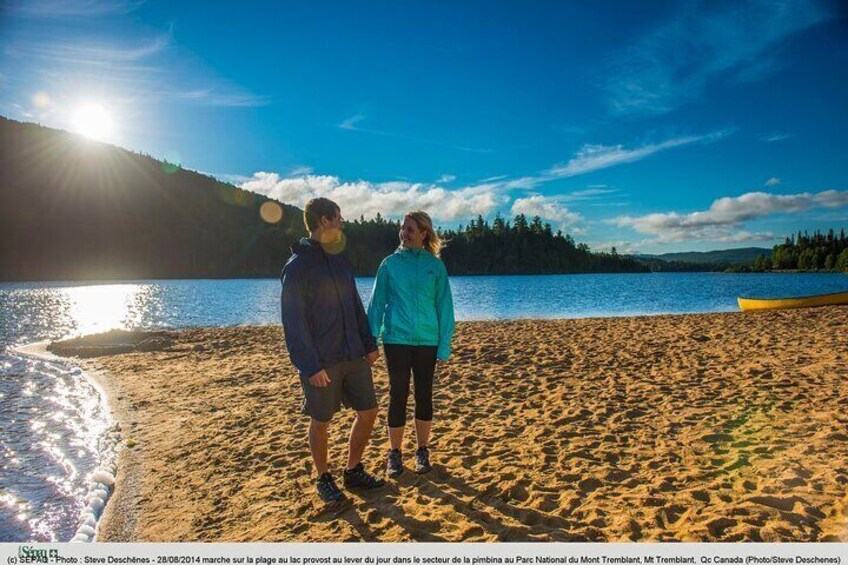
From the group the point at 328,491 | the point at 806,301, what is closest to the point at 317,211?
the point at 328,491

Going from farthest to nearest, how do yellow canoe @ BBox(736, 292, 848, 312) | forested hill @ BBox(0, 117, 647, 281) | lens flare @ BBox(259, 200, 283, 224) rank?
1. lens flare @ BBox(259, 200, 283, 224)
2. forested hill @ BBox(0, 117, 647, 281)
3. yellow canoe @ BBox(736, 292, 848, 312)

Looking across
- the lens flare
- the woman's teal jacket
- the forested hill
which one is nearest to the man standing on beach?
the woman's teal jacket

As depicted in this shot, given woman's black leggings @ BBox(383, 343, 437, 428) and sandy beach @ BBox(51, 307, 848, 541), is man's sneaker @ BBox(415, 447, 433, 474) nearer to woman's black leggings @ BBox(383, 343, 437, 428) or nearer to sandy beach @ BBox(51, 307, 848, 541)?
sandy beach @ BBox(51, 307, 848, 541)

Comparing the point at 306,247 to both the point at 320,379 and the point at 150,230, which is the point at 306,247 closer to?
the point at 320,379

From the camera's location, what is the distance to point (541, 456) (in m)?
5.29

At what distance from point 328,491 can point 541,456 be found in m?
2.47

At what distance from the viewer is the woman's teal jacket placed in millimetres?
4297

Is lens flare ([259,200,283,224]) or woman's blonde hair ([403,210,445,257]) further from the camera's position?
lens flare ([259,200,283,224])

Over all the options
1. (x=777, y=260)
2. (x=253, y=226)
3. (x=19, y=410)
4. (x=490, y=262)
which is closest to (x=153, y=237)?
(x=253, y=226)

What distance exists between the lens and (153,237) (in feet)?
510

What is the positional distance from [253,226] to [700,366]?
6940 inches

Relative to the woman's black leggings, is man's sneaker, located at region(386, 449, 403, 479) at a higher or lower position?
lower

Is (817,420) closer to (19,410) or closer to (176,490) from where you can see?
(176,490)

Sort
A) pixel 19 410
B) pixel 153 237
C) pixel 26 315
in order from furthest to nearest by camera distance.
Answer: pixel 153 237 < pixel 26 315 < pixel 19 410
